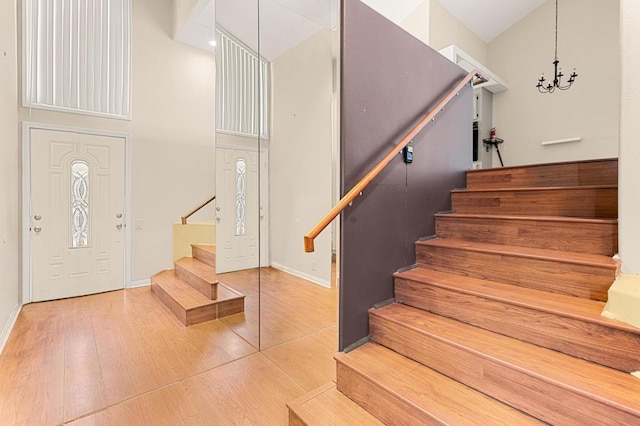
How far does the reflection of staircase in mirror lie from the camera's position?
3.13 metres

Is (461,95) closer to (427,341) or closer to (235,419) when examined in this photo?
(427,341)

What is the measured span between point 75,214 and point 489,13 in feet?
23.2

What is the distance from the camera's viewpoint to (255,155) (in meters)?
2.86

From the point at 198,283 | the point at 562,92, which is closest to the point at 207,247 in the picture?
the point at 198,283

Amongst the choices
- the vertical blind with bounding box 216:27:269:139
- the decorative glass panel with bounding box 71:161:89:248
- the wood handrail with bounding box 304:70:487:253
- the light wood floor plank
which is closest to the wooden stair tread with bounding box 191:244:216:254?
the decorative glass panel with bounding box 71:161:89:248

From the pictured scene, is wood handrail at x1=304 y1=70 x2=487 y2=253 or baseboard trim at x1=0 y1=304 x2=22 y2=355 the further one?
baseboard trim at x1=0 y1=304 x2=22 y2=355

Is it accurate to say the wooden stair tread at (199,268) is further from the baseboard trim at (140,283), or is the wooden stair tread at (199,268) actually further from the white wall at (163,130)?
the baseboard trim at (140,283)

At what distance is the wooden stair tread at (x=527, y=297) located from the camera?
1378 millimetres

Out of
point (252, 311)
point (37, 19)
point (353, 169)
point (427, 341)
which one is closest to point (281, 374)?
point (252, 311)

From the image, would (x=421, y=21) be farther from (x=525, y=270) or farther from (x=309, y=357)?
(x=309, y=357)

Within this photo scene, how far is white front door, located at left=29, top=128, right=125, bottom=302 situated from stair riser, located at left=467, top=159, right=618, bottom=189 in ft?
14.8

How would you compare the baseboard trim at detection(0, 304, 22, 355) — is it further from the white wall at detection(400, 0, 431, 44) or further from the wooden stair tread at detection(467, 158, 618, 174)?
the white wall at detection(400, 0, 431, 44)

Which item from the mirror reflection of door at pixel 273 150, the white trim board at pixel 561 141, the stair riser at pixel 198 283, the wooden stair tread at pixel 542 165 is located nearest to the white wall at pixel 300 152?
the mirror reflection of door at pixel 273 150

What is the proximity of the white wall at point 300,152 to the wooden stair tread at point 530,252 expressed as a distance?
1.12m
